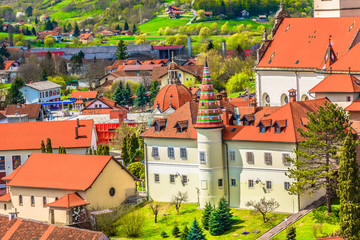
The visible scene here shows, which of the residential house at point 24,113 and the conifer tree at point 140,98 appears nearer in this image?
the residential house at point 24,113

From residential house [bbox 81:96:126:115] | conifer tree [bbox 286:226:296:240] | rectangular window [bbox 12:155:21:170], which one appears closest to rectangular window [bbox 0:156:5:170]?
rectangular window [bbox 12:155:21:170]

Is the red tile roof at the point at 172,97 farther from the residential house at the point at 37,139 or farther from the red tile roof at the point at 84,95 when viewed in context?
the red tile roof at the point at 84,95

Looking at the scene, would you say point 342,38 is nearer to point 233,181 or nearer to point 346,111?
point 346,111

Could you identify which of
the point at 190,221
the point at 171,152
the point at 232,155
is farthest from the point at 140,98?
the point at 190,221

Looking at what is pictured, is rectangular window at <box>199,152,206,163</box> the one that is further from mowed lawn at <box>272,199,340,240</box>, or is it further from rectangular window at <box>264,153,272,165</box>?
mowed lawn at <box>272,199,340,240</box>

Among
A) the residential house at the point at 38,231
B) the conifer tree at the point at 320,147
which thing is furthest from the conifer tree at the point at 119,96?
the residential house at the point at 38,231

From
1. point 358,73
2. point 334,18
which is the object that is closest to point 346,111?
point 358,73
